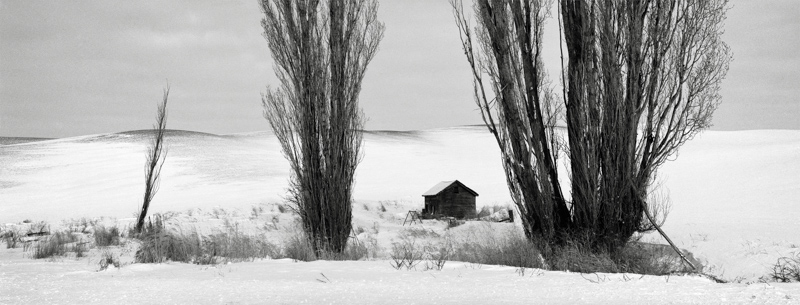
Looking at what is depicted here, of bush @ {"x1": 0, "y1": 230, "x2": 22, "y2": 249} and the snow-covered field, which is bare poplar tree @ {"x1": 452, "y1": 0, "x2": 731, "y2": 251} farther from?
bush @ {"x1": 0, "y1": 230, "x2": 22, "y2": 249}

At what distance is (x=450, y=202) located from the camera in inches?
859

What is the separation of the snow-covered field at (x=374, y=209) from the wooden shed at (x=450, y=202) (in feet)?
4.19

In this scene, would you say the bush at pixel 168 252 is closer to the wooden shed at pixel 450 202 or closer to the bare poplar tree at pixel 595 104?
the bare poplar tree at pixel 595 104

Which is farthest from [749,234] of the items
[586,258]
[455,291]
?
[455,291]

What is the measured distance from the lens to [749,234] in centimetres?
1496

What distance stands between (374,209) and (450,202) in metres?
3.03

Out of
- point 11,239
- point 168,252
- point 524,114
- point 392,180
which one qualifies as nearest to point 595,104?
point 524,114

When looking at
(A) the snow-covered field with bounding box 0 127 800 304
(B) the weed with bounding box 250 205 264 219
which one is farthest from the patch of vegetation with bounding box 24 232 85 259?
(B) the weed with bounding box 250 205 264 219

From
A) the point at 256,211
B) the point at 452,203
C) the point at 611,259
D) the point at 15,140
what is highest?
the point at 15,140

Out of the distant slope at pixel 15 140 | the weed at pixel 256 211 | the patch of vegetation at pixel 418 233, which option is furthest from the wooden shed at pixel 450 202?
the distant slope at pixel 15 140

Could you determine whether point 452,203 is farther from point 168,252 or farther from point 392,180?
point 392,180

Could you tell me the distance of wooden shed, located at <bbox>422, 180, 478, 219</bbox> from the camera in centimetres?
2166

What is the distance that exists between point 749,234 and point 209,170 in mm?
28673

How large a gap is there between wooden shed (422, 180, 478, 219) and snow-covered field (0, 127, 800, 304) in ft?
4.19
